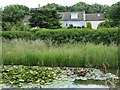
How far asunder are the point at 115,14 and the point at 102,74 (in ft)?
9.61

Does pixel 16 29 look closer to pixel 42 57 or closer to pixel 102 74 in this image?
pixel 42 57

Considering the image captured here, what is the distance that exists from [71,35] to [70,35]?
0.8 inches

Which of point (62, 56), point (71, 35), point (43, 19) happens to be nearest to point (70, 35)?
point (71, 35)

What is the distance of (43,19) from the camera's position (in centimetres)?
731

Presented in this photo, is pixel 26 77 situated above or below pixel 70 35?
below

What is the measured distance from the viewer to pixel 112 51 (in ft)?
12.8

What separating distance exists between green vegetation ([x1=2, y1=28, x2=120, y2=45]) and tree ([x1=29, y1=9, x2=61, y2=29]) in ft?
5.39

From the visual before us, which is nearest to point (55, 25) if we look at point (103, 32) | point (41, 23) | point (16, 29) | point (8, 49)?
point (41, 23)

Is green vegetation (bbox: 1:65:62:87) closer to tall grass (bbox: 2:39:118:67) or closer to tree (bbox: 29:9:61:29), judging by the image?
tall grass (bbox: 2:39:118:67)

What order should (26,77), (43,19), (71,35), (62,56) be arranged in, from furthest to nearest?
(43,19) < (71,35) < (62,56) < (26,77)

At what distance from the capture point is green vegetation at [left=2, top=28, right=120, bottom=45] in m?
5.15

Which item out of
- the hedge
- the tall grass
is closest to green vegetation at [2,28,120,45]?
the hedge

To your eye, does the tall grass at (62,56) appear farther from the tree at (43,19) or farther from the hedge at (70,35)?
the tree at (43,19)

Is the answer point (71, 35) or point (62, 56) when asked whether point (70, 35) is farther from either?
point (62, 56)
